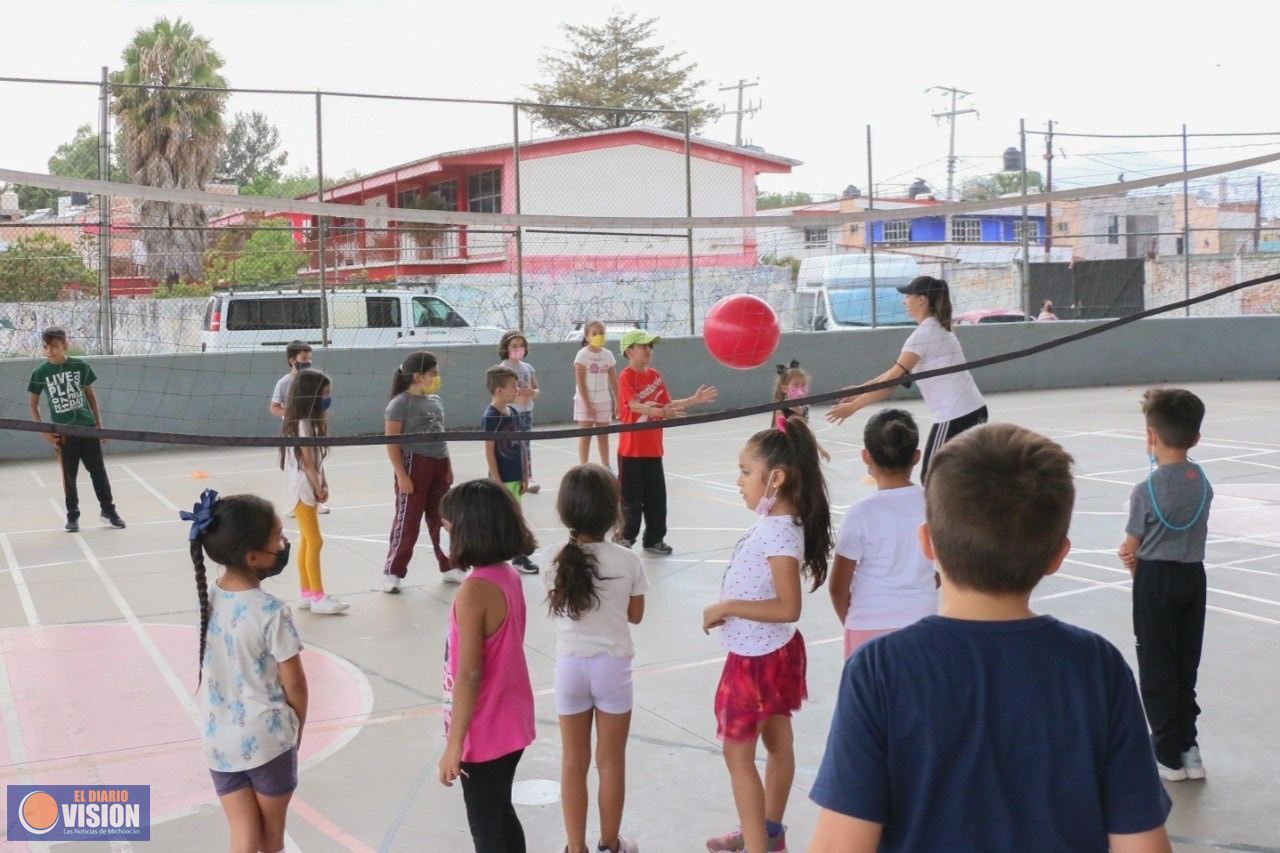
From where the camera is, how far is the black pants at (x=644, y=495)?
27.8ft

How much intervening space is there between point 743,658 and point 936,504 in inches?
83.3

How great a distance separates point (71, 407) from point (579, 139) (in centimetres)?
1586

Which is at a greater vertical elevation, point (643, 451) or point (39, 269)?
point (39, 269)

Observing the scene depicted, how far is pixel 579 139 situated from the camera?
24484 mm

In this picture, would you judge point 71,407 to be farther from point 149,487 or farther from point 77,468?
point 149,487

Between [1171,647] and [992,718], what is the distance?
3.15 metres

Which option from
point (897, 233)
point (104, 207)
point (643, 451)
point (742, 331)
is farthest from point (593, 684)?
point (897, 233)

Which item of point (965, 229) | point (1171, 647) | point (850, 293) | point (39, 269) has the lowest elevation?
point (1171, 647)

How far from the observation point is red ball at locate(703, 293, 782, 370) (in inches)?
301

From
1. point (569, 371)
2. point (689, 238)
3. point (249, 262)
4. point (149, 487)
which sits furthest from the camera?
point (569, 371)

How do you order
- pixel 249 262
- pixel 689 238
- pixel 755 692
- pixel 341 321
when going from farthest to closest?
1. pixel 689 238
2. pixel 341 321
3. pixel 249 262
4. pixel 755 692

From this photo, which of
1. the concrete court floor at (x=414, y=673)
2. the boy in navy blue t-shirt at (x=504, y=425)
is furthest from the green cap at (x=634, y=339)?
the concrete court floor at (x=414, y=673)

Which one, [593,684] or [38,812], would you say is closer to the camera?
[593,684]

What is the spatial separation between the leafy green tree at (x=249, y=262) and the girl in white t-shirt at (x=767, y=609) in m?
13.1
